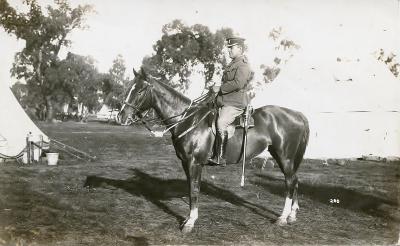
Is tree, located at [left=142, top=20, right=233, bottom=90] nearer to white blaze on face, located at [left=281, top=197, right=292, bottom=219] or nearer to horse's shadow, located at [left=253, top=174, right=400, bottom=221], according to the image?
horse's shadow, located at [left=253, top=174, right=400, bottom=221]

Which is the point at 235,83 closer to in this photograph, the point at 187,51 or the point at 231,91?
the point at 231,91

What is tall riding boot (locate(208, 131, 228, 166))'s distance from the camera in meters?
7.24

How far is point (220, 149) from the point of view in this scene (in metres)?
7.33

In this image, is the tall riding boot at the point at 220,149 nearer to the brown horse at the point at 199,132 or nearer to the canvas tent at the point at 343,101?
the brown horse at the point at 199,132

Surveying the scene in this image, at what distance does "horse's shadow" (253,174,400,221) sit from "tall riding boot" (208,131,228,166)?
3227mm

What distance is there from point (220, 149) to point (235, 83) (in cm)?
121

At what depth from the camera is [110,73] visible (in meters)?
61.3

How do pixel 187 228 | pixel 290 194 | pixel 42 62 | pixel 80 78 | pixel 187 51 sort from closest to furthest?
pixel 187 228
pixel 290 194
pixel 187 51
pixel 42 62
pixel 80 78

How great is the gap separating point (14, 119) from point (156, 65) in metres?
27.6

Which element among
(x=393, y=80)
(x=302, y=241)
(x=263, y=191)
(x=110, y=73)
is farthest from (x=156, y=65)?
(x=302, y=241)

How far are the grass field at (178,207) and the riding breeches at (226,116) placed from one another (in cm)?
177

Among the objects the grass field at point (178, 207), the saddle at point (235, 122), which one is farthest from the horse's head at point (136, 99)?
the grass field at point (178, 207)

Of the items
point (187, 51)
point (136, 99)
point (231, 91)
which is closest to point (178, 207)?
point (136, 99)

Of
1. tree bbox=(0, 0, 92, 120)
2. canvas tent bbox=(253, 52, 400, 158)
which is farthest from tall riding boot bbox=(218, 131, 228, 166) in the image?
tree bbox=(0, 0, 92, 120)
